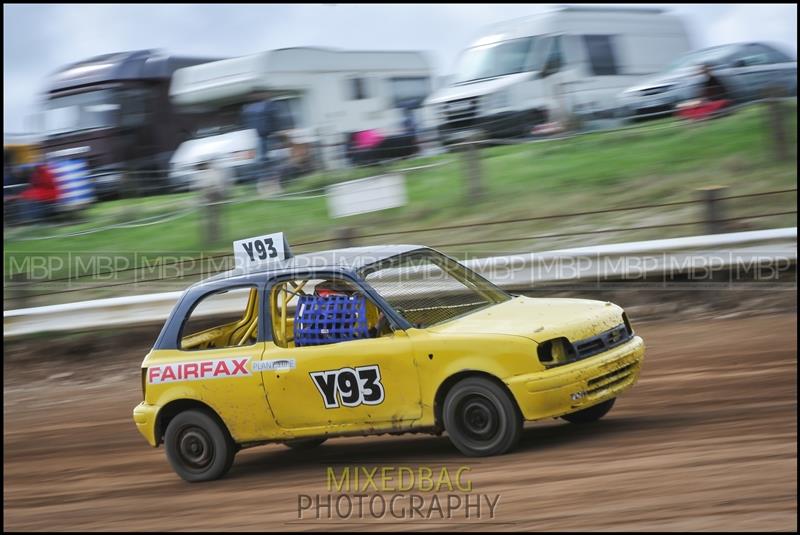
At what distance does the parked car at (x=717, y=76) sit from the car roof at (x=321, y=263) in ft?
32.6

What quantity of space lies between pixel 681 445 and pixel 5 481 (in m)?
5.02

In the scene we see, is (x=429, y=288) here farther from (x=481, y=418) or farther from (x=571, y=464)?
(x=571, y=464)

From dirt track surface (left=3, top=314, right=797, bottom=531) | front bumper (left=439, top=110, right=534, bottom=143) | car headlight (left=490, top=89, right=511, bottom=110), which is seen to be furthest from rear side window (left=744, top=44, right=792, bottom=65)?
dirt track surface (left=3, top=314, right=797, bottom=531)

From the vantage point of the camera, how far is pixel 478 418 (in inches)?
255

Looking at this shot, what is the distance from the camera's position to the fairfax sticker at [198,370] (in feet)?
23.3

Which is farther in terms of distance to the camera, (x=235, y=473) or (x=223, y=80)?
(x=223, y=80)

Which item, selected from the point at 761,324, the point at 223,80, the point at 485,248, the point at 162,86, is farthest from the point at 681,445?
the point at 162,86

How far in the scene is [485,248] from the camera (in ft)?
42.5

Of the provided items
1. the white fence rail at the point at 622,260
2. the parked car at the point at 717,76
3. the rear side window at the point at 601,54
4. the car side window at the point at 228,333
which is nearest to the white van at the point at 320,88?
the rear side window at the point at 601,54

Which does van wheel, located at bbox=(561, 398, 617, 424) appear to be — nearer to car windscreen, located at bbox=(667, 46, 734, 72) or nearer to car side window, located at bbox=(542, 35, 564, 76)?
car windscreen, located at bbox=(667, 46, 734, 72)

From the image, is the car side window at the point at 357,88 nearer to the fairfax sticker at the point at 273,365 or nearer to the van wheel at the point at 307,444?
the van wheel at the point at 307,444

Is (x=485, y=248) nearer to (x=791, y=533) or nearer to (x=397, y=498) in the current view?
(x=397, y=498)

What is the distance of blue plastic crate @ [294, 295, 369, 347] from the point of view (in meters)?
6.86

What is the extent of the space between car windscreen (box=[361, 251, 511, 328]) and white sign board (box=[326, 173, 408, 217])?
18.4 ft
